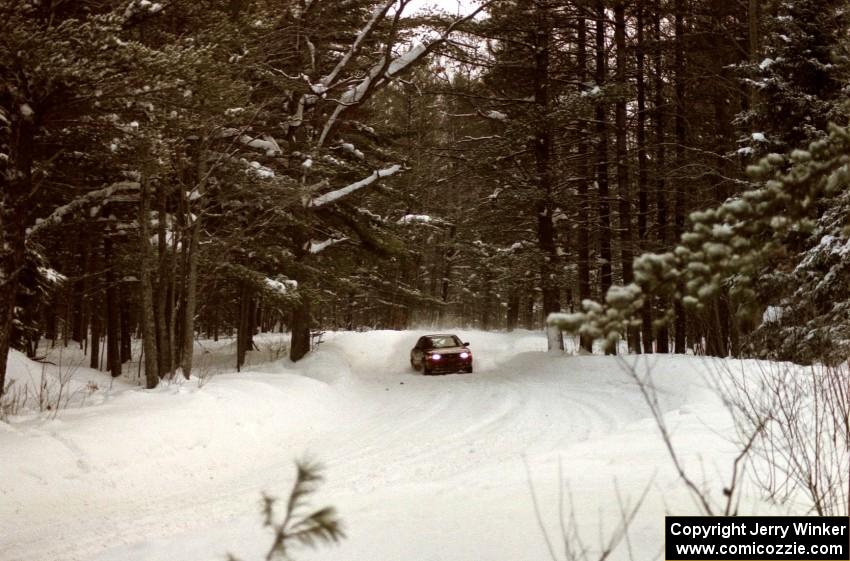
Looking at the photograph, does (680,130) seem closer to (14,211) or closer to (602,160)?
(602,160)

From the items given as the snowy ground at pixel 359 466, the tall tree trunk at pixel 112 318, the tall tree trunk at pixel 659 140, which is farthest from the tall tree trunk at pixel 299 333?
the tall tree trunk at pixel 659 140

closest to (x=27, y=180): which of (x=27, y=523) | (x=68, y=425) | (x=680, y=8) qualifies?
(x=68, y=425)

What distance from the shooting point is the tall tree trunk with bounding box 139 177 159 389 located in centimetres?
1266

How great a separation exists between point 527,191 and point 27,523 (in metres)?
16.5

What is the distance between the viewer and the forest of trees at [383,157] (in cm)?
853

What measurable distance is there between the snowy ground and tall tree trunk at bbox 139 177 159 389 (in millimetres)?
1253

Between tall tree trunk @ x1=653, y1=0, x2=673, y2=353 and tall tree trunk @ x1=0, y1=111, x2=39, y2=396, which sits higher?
tall tree trunk @ x1=653, y1=0, x2=673, y2=353

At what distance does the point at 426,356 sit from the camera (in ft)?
66.3

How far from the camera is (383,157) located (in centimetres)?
2067

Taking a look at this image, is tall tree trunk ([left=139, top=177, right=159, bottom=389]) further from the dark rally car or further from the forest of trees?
the dark rally car

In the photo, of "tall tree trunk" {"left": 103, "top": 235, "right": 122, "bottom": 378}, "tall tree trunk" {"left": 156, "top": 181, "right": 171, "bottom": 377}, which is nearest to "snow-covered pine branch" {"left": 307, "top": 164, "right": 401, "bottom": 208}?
"tall tree trunk" {"left": 156, "top": 181, "right": 171, "bottom": 377}

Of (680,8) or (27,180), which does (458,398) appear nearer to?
(27,180)

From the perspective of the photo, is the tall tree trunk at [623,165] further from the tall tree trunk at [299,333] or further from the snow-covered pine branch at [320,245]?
the tall tree trunk at [299,333]

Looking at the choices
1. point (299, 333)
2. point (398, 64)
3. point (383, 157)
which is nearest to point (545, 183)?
point (383, 157)
